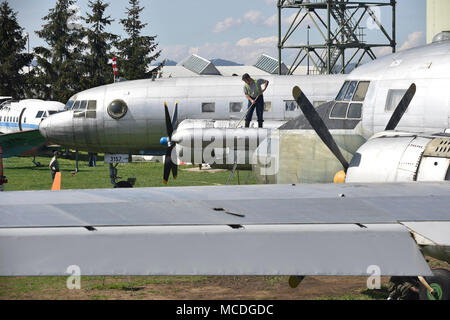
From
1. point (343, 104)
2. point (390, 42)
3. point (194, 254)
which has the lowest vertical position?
point (194, 254)

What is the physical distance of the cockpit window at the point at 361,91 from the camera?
588 inches

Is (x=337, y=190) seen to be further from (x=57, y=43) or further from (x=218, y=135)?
(x=57, y=43)

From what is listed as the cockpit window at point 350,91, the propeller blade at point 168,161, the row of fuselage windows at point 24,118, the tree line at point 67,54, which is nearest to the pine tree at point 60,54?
the tree line at point 67,54

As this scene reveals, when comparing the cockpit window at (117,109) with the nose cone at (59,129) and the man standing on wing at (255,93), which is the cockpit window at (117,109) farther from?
the man standing on wing at (255,93)

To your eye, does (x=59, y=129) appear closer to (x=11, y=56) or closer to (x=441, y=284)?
(x=441, y=284)

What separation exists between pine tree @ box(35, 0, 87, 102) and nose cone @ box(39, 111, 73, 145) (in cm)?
4090

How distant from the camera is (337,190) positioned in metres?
7.56

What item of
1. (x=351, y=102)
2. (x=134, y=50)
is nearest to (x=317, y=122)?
(x=351, y=102)

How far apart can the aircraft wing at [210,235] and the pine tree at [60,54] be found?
66.1 m

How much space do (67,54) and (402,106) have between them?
65.2m

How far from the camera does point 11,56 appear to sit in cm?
7381

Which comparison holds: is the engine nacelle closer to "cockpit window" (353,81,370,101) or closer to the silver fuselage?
"cockpit window" (353,81,370,101)
